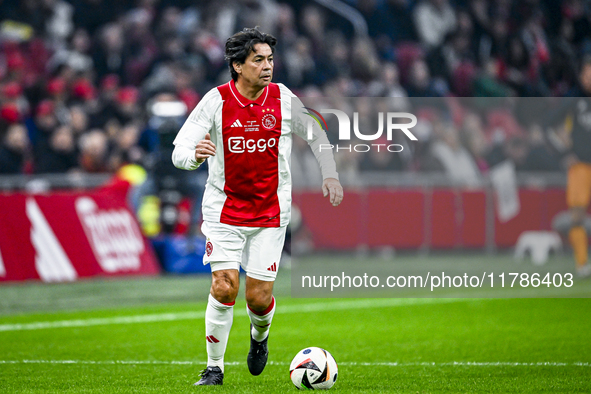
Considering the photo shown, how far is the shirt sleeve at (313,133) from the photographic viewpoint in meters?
5.86

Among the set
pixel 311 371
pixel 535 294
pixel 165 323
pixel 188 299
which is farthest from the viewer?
pixel 535 294

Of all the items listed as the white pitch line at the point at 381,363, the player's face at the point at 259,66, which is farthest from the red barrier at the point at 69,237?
the player's face at the point at 259,66

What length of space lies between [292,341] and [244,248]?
214 cm

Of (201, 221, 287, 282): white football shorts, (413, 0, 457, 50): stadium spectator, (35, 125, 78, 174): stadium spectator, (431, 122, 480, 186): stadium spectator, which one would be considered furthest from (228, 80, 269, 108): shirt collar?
(413, 0, 457, 50): stadium spectator

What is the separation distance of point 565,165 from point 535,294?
17.7 feet

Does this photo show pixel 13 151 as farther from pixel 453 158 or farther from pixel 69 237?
pixel 453 158

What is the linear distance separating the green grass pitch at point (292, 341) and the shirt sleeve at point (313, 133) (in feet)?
4.48

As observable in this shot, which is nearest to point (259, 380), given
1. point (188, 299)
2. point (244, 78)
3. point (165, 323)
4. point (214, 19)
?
point (244, 78)

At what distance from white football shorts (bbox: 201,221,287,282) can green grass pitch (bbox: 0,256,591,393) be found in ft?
2.31

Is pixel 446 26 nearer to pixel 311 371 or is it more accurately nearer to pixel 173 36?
pixel 173 36

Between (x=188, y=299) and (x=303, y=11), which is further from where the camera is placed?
(x=303, y=11)

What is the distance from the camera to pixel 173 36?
671 inches

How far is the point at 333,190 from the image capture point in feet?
18.4

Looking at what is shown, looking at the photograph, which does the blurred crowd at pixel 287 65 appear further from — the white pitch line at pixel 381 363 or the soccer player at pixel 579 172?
the white pitch line at pixel 381 363
